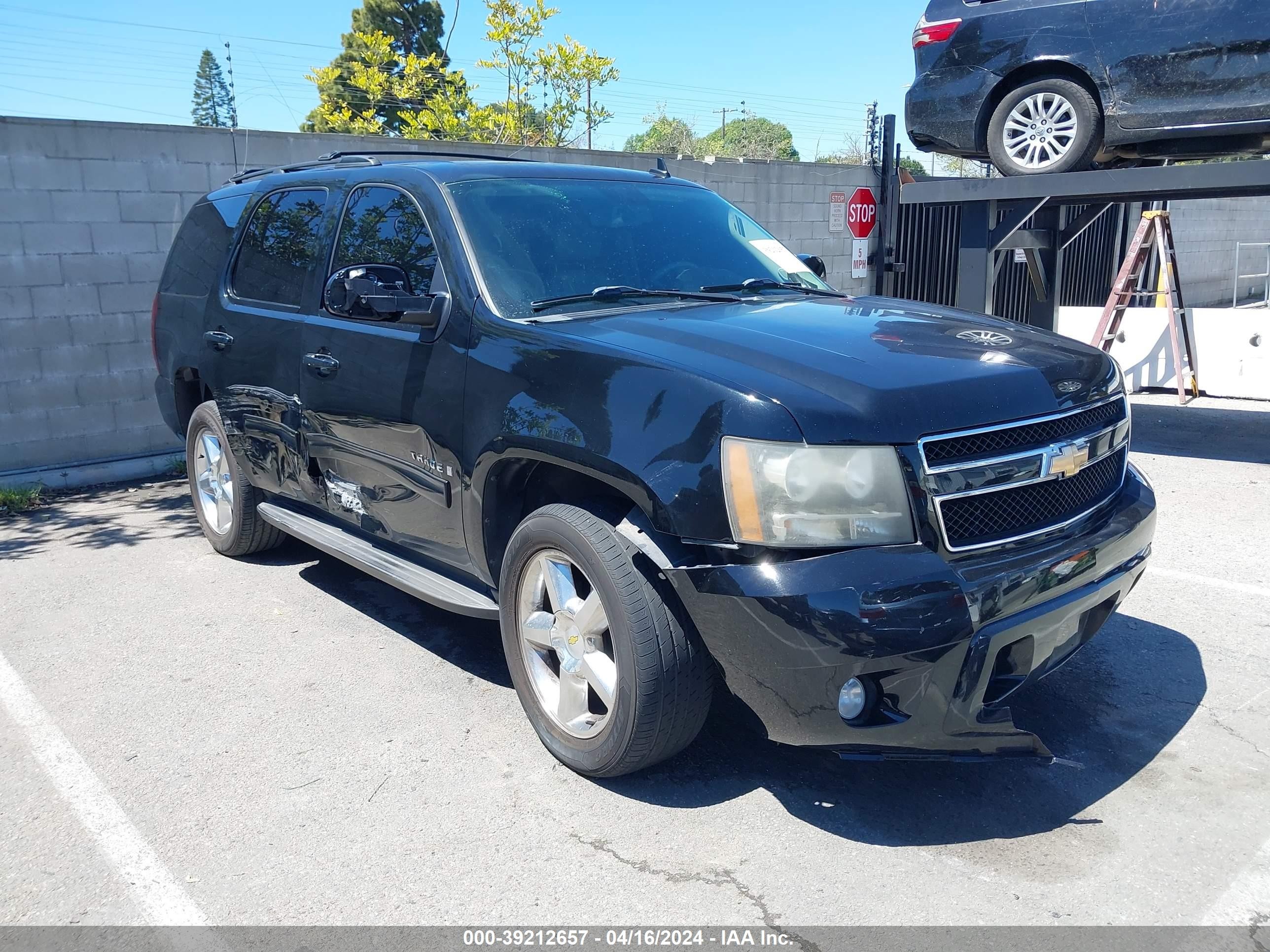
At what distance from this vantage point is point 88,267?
26.3ft

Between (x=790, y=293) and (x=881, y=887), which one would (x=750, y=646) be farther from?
(x=790, y=293)

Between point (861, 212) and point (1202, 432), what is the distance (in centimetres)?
555

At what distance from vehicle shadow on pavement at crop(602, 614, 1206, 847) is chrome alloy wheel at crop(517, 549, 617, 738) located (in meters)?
0.28

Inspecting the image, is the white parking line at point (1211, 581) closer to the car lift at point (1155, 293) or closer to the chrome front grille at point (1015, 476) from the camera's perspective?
the chrome front grille at point (1015, 476)

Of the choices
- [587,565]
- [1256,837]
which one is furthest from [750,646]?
[1256,837]

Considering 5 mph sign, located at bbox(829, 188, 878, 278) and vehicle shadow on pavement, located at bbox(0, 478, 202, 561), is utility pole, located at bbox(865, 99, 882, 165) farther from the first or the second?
vehicle shadow on pavement, located at bbox(0, 478, 202, 561)

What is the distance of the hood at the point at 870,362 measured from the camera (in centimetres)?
296

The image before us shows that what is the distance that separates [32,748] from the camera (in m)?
3.88

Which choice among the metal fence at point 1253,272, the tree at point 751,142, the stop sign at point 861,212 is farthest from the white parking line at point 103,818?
the tree at point 751,142

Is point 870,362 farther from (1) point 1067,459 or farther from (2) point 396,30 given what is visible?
(2) point 396,30

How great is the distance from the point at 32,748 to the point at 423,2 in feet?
147

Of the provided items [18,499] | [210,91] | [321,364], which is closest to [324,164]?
[321,364]

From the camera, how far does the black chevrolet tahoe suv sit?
2920 mm

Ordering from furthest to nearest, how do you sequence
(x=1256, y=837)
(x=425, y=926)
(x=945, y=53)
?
1. (x=945, y=53)
2. (x=1256, y=837)
3. (x=425, y=926)
